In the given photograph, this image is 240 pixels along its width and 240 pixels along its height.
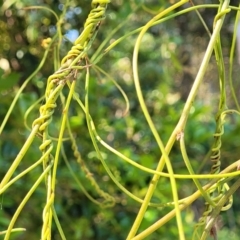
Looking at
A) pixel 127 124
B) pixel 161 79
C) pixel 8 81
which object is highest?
pixel 8 81

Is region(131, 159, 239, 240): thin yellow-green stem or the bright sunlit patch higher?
region(131, 159, 239, 240): thin yellow-green stem

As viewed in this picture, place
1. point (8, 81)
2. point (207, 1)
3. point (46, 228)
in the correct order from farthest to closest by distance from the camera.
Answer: point (207, 1) < point (8, 81) < point (46, 228)

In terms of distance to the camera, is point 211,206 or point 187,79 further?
point 187,79

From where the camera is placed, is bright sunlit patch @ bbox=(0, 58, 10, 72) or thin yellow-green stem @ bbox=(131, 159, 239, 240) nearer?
thin yellow-green stem @ bbox=(131, 159, 239, 240)

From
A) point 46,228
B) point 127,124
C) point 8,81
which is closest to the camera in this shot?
point 46,228

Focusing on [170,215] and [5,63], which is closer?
[170,215]

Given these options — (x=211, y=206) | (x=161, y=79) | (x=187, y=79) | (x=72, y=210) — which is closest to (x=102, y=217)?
(x=72, y=210)

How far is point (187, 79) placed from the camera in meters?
2.50

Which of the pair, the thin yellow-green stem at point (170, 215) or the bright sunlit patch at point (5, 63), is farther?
the bright sunlit patch at point (5, 63)

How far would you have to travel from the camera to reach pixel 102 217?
3.49 ft

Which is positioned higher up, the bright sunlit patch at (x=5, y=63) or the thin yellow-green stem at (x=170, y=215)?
the thin yellow-green stem at (x=170, y=215)

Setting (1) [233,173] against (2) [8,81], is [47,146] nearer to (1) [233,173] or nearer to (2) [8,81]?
(1) [233,173]

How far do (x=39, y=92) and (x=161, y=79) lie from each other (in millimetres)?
847

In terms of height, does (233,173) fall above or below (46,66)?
above
